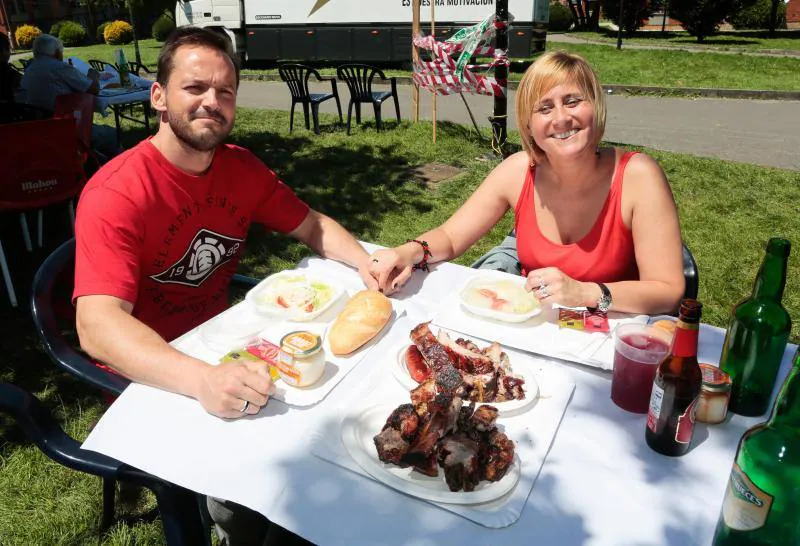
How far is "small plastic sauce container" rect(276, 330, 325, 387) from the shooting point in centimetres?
152

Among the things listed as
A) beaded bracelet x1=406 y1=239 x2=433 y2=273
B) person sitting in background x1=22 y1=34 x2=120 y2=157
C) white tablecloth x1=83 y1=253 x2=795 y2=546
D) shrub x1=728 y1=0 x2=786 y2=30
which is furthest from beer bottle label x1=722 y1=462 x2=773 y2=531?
shrub x1=728 y1=0 x2=786 y2=30

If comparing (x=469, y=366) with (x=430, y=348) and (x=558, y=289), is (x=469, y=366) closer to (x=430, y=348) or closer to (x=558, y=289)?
(x=430, y=348)

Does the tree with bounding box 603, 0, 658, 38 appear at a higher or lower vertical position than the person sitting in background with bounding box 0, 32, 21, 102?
higher

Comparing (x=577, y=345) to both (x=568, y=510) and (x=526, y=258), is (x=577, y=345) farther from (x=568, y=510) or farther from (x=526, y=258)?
(x=526, y=258)

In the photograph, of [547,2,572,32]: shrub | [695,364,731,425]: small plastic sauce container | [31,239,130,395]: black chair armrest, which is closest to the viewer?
[695,364,731,425]: small plastic sauce container

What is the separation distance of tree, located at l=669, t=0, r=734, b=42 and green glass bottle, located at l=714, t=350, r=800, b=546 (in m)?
25.6

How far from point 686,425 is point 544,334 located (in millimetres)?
570

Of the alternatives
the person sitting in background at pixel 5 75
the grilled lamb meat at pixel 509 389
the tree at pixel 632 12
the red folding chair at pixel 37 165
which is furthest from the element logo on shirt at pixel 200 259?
the tree at pixel 632 12

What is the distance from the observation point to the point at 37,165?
4.24 metres

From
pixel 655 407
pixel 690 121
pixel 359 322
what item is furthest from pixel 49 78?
pixel 690 121

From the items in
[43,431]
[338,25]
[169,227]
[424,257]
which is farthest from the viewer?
[338,25]

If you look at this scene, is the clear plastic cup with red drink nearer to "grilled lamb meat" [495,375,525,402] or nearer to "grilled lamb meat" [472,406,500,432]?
"grilled lamb meat" [495,375,525,402]

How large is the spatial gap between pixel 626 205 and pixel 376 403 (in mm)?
1354

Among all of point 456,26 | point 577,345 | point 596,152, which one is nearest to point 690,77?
point 456,26
